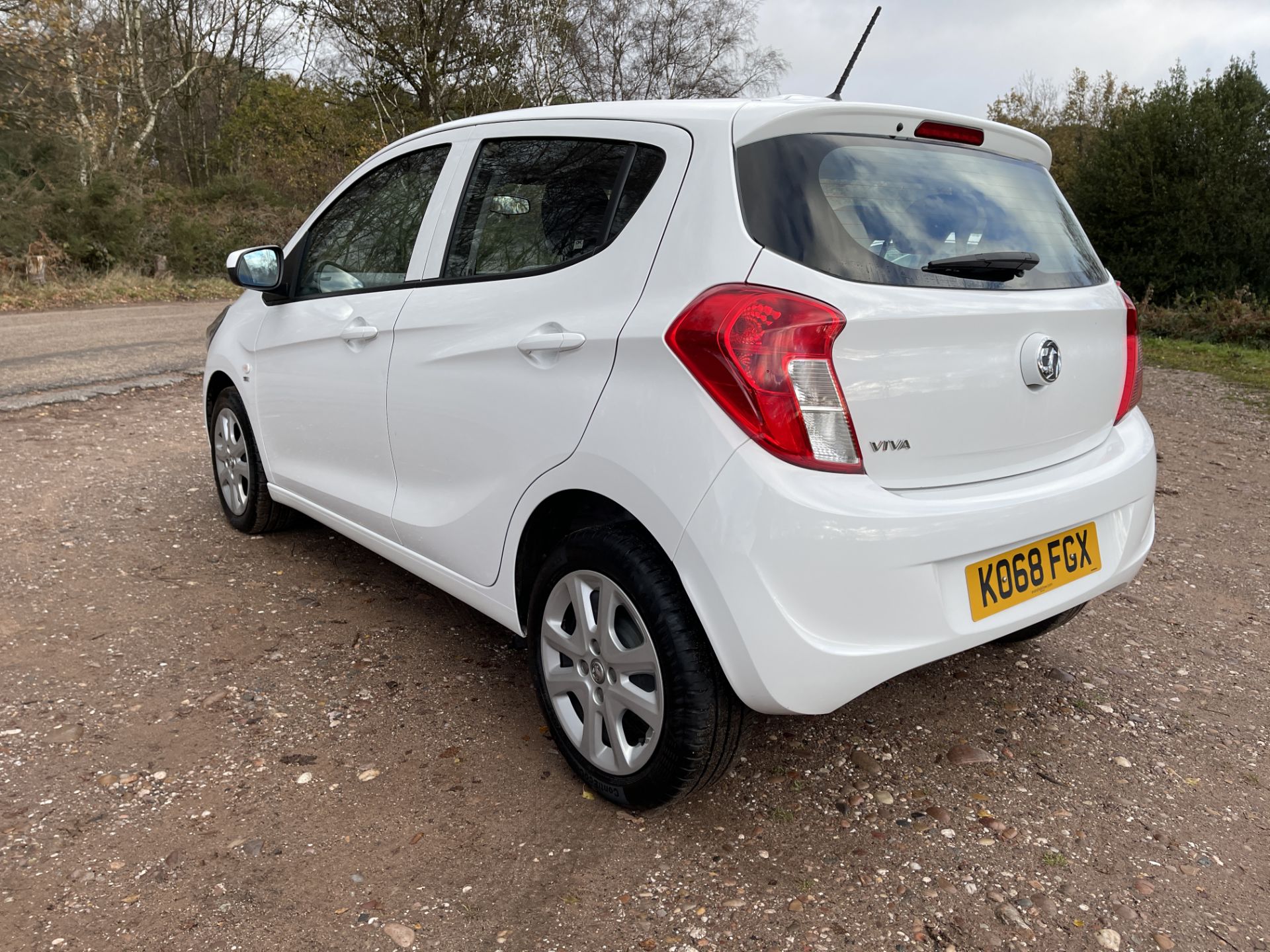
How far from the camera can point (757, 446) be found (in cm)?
209

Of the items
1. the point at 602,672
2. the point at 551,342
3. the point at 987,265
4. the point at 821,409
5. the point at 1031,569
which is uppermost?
the point at 987,265

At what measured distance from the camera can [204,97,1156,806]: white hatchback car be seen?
212 cm

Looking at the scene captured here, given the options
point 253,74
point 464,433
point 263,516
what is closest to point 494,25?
point 253,74

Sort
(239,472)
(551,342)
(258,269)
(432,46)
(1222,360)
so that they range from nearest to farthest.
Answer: (551,342) < (258,269) < (239,472) < (1222,360) < (432,46)

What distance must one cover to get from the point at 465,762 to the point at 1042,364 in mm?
1907

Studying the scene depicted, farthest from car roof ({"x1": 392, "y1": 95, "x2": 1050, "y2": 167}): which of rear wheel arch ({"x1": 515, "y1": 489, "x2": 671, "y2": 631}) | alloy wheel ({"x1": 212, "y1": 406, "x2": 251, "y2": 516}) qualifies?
alloy wheel ({"x1": 212, "y1": 406, "x2": 251, "y2": 516})

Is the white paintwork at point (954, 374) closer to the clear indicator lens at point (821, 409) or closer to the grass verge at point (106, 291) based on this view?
the clear indicator lens at point (821, 409)

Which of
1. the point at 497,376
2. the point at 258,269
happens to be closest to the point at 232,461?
the point at 258,269

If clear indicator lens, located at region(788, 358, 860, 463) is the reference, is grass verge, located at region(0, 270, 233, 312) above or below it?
below

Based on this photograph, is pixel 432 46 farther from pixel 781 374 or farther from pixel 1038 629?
pixel 781 374

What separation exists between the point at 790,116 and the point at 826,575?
1085 mm

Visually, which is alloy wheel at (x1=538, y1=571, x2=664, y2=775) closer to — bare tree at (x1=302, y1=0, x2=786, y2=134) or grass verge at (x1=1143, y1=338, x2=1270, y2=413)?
grass verge at (x1=1143, y1=338, x2=1270, y2=413)

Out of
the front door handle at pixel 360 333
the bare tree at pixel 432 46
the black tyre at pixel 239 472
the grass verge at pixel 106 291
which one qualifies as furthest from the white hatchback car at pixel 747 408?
the bare tree at pixel 432 46

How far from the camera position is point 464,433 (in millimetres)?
2836
